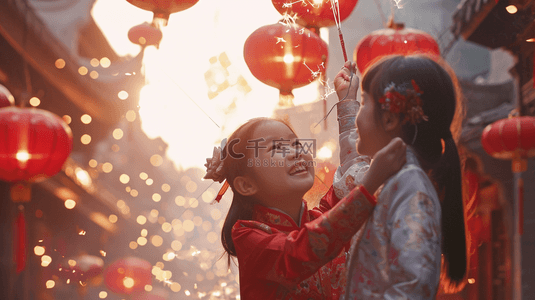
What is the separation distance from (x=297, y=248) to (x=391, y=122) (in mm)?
350

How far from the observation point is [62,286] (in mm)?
5137

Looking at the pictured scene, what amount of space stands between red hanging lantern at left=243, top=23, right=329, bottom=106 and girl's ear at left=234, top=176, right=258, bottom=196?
0.89m

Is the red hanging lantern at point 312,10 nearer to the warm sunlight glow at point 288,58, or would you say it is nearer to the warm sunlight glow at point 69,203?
the warm sunlight glow at point 288,58

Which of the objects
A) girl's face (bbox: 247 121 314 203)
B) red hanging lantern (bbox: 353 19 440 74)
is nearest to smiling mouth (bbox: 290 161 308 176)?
girl's face (bbox: 247 121 314 203)

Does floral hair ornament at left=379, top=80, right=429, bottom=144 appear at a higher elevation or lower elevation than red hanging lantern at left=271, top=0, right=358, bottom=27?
higher

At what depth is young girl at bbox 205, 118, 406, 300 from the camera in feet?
3.06

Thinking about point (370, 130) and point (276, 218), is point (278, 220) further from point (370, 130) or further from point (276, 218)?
point (370, 130)

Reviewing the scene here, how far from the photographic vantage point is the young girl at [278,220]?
3.06 feet

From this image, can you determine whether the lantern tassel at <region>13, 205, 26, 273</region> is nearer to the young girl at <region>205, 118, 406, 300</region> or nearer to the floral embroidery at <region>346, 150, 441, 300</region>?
the young girl at <region>205, 118, 406, 300</region>

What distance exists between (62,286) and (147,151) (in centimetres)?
229

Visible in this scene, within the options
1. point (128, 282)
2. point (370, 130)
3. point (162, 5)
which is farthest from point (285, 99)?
point (128, 282)

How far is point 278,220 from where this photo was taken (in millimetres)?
1225

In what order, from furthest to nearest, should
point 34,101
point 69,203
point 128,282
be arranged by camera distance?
point 69,203
point 34,101
point 128,282

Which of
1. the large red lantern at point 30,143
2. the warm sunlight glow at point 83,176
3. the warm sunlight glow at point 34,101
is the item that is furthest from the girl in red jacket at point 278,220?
the warm sunlight glow at point 83,176
